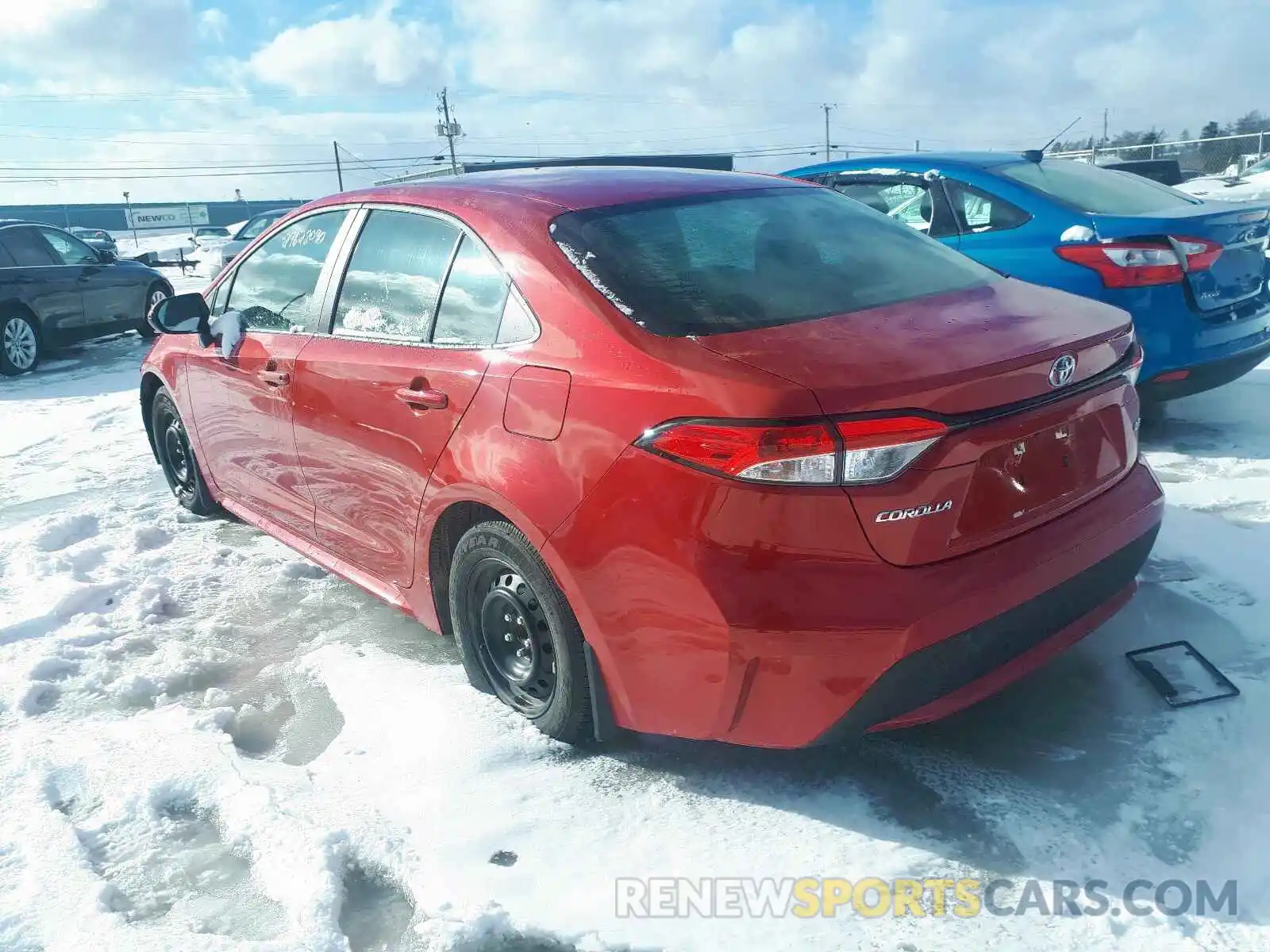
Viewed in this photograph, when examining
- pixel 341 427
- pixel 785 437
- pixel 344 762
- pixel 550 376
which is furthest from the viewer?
pixel 341 427

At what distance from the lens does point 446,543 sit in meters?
2.98

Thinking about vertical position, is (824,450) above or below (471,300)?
below

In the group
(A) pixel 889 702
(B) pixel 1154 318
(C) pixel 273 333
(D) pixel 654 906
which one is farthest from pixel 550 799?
(B) pixel 1154 318

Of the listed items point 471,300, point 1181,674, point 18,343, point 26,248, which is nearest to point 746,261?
point 471,300

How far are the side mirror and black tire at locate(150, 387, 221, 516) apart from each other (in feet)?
2.19

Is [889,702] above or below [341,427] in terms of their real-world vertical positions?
below

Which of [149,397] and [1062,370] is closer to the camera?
[1062,370]

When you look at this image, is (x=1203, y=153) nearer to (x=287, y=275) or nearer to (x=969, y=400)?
(x=287, y=275)

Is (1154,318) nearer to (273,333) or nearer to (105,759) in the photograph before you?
(273,333)

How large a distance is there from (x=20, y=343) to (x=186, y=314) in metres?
7.48

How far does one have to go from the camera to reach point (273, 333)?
373 centimetres

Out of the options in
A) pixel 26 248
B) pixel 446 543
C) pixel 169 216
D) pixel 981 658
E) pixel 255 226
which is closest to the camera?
pixel 981 658

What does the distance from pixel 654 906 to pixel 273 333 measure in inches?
101

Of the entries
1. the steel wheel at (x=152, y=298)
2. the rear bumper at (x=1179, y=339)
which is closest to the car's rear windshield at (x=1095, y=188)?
the rear bumper at (x=1179, y=339)
